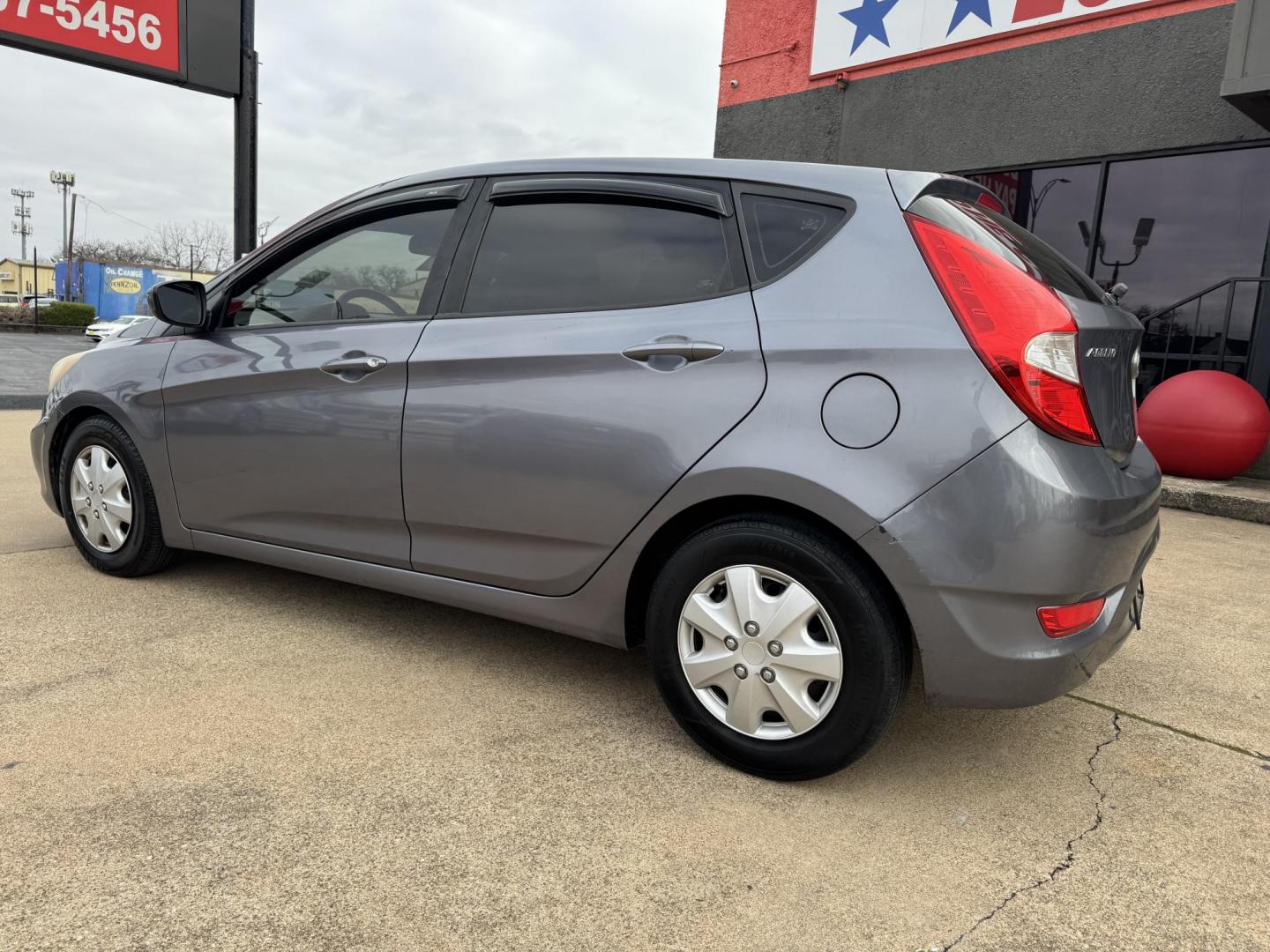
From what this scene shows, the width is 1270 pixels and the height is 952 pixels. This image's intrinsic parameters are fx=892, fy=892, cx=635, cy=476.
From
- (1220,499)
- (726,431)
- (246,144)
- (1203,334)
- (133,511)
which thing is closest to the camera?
(726,431)

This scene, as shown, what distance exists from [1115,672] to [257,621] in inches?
118

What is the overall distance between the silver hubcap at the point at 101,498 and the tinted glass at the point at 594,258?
177 cm

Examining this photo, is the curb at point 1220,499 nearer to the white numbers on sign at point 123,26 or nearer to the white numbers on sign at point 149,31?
the white numbers on sign at point 149,31

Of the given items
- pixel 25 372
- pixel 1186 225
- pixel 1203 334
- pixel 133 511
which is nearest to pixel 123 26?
pixel 133 511

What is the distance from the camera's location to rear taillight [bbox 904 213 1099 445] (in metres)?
1.91

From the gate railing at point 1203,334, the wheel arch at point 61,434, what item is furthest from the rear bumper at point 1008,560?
the gate railing at point 1203,334

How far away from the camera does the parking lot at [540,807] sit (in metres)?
1.68

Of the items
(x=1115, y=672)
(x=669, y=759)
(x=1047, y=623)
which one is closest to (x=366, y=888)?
(x=669, y=759)

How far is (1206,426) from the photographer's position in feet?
20.9

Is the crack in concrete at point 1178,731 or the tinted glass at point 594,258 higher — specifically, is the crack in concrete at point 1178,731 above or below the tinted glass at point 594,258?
below

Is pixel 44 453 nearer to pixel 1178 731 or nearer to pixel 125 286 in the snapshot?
pixel 1178 731

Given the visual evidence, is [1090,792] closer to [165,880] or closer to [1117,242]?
[165,880]

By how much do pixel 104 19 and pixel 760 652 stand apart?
8749mm

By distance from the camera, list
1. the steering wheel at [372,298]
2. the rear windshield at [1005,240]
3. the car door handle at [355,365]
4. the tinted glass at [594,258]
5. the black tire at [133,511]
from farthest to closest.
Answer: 1. the black tire at [133,511]
2. the steering wheel at [372,298]
3. the car door handle at [355,365]
4. the tinted glass at [594,258]
5. the rear windshield at [1005,240]
